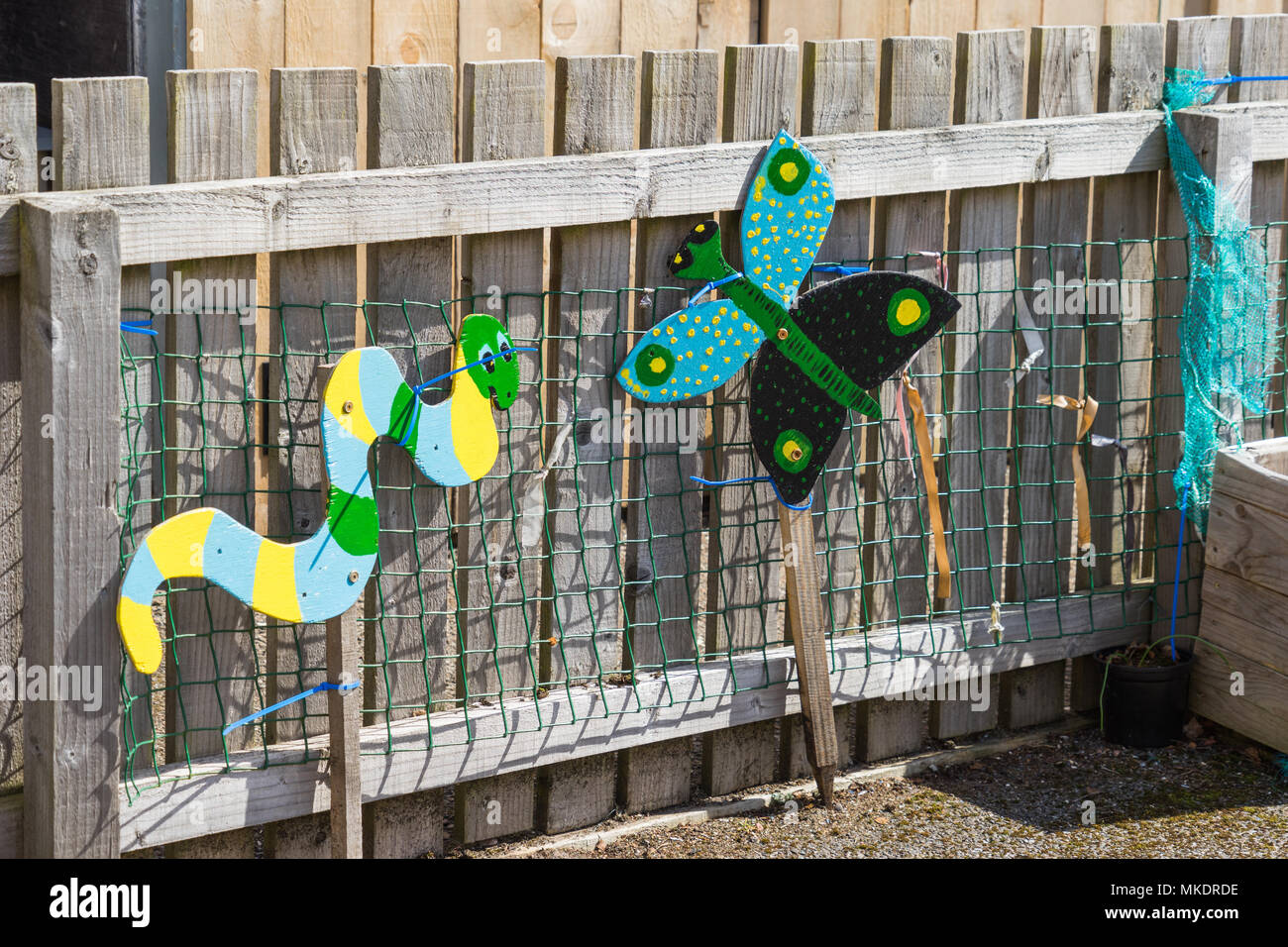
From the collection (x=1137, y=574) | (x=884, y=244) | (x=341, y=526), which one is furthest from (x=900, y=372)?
(x=341, y=526)

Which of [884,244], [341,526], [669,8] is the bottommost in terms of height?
[341,526]

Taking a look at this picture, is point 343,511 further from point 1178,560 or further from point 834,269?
point 1178,560

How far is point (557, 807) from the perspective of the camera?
3.63 m

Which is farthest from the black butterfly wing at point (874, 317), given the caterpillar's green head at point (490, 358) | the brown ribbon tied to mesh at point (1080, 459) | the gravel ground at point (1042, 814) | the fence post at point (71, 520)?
the fence post at point (71, 520)

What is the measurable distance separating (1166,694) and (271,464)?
2.51m

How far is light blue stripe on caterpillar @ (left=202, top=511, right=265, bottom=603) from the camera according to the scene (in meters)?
2.92

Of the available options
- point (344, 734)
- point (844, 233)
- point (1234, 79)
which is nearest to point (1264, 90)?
point (1234, 79)

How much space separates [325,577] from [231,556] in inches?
7.8

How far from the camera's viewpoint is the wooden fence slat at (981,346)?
12.7 ft

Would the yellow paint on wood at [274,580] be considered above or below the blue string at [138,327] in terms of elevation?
below

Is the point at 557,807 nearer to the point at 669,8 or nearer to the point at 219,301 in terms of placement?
the point at 219,301

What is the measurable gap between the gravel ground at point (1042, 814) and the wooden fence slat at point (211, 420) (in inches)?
28.3

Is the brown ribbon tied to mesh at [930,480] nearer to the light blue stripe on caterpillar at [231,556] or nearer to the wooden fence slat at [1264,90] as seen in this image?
the wooden fence slat at [1264,90]

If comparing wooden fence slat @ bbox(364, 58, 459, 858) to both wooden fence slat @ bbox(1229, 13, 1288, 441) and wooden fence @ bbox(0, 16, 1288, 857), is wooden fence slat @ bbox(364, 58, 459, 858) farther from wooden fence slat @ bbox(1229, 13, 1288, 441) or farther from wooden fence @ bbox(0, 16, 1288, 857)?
wooden fence slat @ bbox(1229, 13, 1288, 441)
